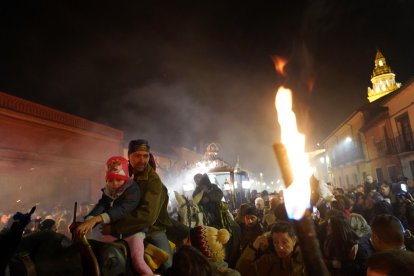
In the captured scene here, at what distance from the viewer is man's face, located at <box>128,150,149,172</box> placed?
325cm

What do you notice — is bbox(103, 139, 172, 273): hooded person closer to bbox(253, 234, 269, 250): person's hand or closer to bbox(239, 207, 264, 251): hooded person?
bbox(253, 234, 269, 250): person's hand

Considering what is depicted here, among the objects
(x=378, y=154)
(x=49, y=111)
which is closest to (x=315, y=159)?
(x=378, y=154)

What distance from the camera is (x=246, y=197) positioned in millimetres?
17250

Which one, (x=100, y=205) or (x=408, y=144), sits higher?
(x=408, y=144)

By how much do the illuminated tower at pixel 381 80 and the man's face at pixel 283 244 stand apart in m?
62.8

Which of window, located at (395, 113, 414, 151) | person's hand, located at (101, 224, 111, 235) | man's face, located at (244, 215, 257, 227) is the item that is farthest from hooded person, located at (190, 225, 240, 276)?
window, located at (395, 113, 414, 151)

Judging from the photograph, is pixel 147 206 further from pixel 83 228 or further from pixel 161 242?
pixel 83 228

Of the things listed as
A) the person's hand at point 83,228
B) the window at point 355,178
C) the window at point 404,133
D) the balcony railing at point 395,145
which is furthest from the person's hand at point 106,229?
the window at point 355,178

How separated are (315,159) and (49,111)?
57255mm

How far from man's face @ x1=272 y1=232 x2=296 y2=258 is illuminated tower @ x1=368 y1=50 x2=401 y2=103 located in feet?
206

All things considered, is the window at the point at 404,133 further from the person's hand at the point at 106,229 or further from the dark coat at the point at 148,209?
the person's hand at the point at 106,229

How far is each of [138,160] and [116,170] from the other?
0.31m

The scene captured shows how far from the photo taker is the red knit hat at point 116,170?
2.97 metres

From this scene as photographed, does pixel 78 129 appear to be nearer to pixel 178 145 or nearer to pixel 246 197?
pixel 246 197
